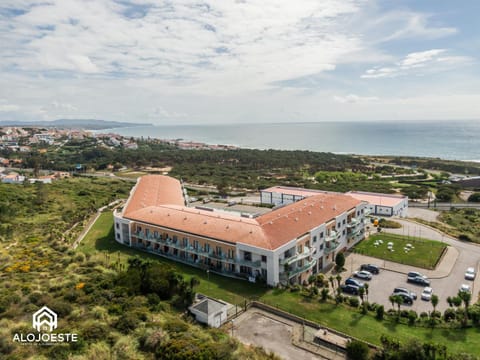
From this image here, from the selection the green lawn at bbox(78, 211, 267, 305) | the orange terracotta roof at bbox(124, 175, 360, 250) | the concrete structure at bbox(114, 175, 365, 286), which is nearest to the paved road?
the concrete structure at bbox(114, 175, 365, 286)

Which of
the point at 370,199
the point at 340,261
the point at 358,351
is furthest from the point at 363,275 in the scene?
the point at 370,199

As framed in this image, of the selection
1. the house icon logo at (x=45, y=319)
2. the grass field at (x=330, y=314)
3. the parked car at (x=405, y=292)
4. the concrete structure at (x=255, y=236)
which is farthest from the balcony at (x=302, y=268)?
the house icon logo at (x=45, y=319)

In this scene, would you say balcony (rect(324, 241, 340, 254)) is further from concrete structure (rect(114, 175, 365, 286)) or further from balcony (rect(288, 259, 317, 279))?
balcony (rect(288, 259, 317, 279))

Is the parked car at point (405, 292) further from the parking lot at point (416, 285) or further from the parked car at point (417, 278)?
the parked car at point (417, 278)

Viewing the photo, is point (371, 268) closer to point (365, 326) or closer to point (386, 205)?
point (365, 326)

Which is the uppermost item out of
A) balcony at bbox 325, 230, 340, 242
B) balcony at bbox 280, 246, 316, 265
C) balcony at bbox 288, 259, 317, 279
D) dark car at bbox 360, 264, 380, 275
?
balcony at bbox 325, 230, 340, 242

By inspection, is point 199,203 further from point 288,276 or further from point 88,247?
point 288,276
